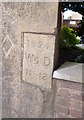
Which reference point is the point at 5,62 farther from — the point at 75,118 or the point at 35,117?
the point at 75,118

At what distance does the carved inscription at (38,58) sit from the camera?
1.79 metres

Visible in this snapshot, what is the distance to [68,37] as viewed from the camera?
1.88 m

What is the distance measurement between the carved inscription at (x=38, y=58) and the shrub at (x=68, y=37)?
18 cm

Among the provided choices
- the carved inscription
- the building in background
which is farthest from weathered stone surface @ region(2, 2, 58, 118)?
the building in background

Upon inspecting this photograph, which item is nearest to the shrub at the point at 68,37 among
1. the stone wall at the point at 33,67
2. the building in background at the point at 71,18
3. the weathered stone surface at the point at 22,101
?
the building in background at the point at 71,18

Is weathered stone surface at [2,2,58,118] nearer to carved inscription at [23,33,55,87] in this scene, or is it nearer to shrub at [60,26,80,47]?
carved inscription at [23,33,55,87]

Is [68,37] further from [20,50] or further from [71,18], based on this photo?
[20,50]

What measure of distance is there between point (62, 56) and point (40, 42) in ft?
0.84

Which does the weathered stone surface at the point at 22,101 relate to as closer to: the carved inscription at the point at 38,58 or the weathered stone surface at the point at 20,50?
the weathered stone surface at the point at 20,50

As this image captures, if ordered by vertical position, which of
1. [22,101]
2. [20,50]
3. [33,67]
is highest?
[20,50]

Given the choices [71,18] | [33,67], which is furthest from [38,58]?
[71,18]

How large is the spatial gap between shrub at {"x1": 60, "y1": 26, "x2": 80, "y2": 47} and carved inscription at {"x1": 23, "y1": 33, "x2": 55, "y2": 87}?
0.18 m

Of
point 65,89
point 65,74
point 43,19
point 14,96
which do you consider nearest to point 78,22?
point 43,19

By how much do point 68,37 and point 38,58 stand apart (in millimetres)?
322
